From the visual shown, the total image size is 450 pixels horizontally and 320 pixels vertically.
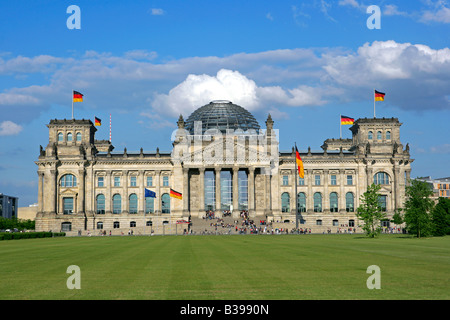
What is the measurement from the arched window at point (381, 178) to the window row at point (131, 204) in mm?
51623

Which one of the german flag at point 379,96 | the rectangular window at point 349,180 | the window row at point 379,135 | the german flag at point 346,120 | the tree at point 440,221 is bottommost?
the tree at point 440,221

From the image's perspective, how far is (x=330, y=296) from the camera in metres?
19.4

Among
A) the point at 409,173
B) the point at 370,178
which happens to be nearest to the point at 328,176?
the point at 370,178

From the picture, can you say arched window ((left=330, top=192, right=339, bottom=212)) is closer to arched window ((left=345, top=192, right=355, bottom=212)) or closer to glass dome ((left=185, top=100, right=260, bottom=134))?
arched window ((left=345, top=192, right=355, bottom=212))

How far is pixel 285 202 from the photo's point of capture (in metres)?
138

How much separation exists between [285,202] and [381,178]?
24.5 m

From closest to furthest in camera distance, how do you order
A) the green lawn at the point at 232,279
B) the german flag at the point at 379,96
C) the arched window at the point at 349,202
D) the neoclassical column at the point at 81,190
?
the green lawn at the point at 232,279 < the german flag at the point at 379,96 < the neoclassical column at the point at 81,190 < the arched window at the point at 349,202

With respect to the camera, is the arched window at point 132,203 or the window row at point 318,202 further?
the arched window at point 132,203

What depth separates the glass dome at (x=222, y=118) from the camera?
144m

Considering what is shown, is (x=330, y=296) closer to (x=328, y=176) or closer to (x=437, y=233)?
(x=437, y=233)

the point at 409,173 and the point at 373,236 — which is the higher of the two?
the point at 409,173

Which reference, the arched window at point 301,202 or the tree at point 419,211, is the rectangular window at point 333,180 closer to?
the arched window at point 301,202

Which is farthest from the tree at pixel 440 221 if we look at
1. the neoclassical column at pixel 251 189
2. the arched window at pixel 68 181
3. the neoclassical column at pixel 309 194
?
the arched window at pixel 68 181
